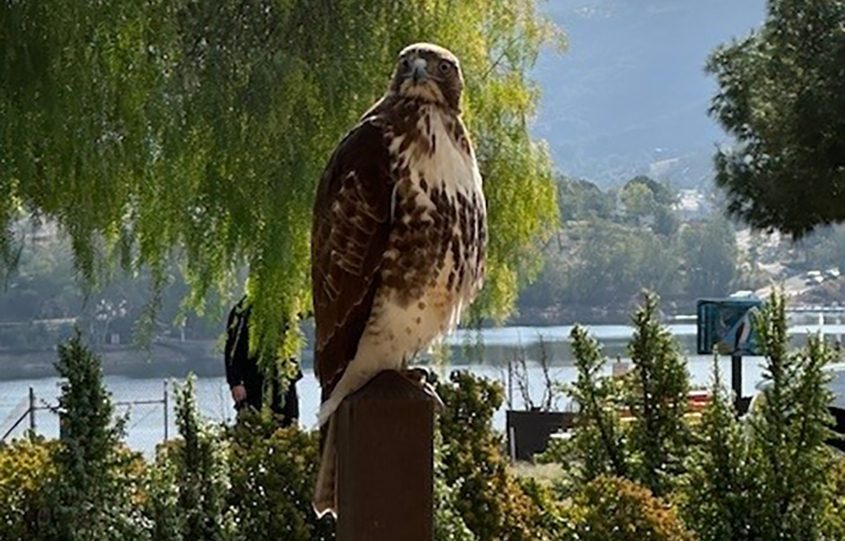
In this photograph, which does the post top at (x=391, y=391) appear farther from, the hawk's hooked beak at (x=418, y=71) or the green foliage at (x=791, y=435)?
the green foliage at (x=791, y=435)

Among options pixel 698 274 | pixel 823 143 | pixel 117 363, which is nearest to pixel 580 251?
pixel 698 274

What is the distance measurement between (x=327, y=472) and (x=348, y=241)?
40cm

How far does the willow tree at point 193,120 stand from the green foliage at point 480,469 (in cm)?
84

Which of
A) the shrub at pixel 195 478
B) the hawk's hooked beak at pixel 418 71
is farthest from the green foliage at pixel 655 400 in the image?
the hawk's hooked beak at pixel 418 71

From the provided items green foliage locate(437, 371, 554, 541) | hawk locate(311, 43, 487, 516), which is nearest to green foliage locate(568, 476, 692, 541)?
green foliage locate(437, 371, 554, 541)

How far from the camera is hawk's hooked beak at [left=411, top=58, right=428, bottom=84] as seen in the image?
2.61 metres

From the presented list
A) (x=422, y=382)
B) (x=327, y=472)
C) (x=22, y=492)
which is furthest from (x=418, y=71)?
(x=22, y=492)

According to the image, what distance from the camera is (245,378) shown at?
668 centimetres

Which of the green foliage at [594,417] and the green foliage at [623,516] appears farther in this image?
the green foliage at [594,417]

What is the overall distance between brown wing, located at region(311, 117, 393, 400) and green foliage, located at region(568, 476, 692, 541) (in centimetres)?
209

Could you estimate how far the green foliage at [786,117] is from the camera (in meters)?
11.4

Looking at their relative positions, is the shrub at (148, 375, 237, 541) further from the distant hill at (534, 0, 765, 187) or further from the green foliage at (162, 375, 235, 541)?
the distant hill at (534, 0, 765, 187)

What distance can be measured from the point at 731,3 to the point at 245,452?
87647mm

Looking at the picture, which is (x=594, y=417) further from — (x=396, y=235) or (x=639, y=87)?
(x=639, y=87)
